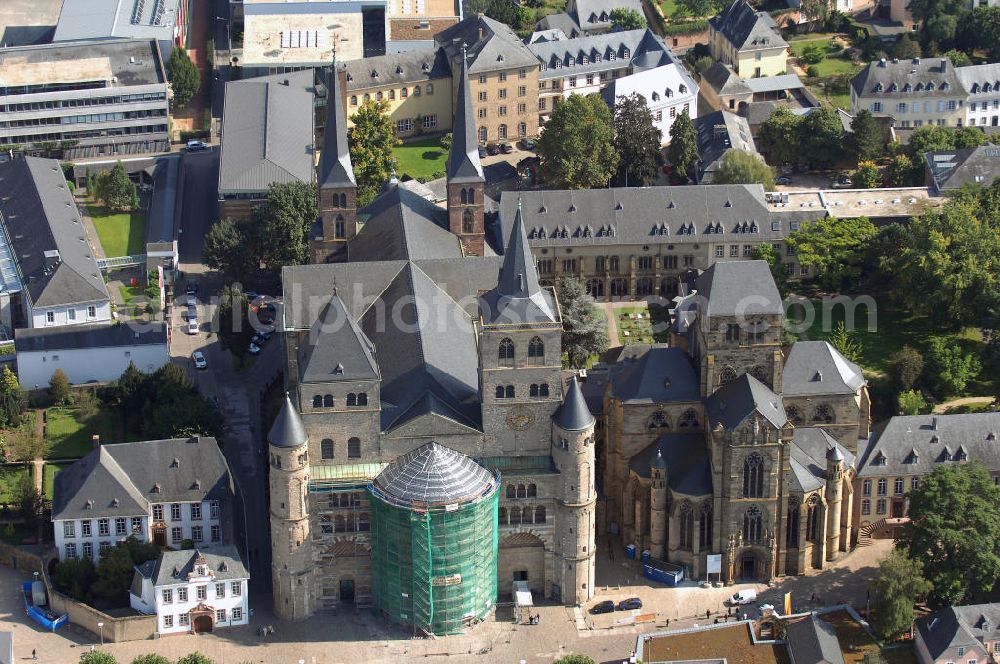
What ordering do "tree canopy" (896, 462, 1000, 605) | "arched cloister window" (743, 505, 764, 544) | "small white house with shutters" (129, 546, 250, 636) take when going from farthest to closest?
"arched cloister window" (743, 505, 764, 544)
"tree canopy" (896, 462, 1000, 605)
"small white house with shutters" (129, 546, 250, 636)

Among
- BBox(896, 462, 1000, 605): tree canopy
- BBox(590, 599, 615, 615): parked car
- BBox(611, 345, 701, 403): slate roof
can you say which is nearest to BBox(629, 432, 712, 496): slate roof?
BBox(611, 345, 701, 403): slate roof

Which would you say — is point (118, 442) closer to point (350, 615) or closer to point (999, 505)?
point (350, 615)

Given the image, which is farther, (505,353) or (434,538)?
(505,353)

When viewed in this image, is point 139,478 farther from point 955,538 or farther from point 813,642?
point 955,538

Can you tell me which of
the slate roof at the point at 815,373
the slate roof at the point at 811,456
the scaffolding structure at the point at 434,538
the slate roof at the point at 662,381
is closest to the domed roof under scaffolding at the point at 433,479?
the scaffolding structure at the point at 434,538

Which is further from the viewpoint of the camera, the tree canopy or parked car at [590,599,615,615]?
parked car at [590,599,615,615]

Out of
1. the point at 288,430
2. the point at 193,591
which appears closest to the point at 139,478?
the point at 193,591

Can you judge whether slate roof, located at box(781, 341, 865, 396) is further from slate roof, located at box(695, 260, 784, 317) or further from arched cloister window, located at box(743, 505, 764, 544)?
arched cloister window, located at box(743, 505, 764, 544)

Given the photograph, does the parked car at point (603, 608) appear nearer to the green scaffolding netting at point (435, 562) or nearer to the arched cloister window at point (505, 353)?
the green scaffolding netting at point (435, 562)

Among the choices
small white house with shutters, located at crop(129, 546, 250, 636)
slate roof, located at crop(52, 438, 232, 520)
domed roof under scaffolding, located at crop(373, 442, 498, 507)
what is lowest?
small white house with shutters, located at crop(129, 546, 250, 636)
